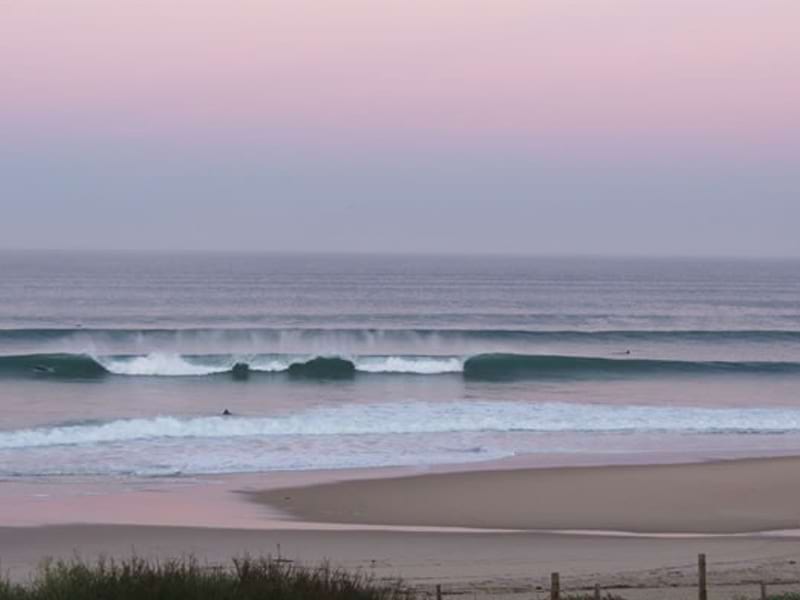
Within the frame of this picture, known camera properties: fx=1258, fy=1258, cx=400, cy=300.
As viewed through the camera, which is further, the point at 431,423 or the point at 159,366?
the point at 159,366

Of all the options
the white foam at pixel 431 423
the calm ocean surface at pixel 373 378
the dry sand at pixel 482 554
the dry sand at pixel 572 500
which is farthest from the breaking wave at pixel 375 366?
the dry sand at pixel 482 554

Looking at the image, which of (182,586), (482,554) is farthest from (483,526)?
(182,586)

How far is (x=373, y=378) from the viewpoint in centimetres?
3984

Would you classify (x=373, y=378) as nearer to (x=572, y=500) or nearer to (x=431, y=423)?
(x=431, y=423)

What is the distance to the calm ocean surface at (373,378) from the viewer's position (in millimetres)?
24953

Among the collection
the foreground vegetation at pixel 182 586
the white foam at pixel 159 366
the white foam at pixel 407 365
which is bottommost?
the foreground vegetation at pixel 182 586

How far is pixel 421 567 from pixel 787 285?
94265 mm

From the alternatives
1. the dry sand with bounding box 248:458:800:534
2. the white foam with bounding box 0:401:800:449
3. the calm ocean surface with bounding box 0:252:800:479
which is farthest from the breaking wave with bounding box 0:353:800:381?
the dry sand with bounding box 248:458:800:534

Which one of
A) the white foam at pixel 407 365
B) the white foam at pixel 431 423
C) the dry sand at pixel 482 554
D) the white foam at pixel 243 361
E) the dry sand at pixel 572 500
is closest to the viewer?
the dry sand at pixel 482 554

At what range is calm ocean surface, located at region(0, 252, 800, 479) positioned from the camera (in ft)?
81.9

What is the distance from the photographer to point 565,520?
18531 millimetres

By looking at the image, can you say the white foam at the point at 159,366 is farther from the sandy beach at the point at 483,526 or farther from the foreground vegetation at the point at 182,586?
the foreground vegetation at the point at 182,586

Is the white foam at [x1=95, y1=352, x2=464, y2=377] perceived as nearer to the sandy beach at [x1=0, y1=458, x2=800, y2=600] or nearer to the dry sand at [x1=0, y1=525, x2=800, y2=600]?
the sandy beach at [x1=0, y1=458, x2=800, y2=600]

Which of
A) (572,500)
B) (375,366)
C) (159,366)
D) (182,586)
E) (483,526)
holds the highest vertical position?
(375,366)
